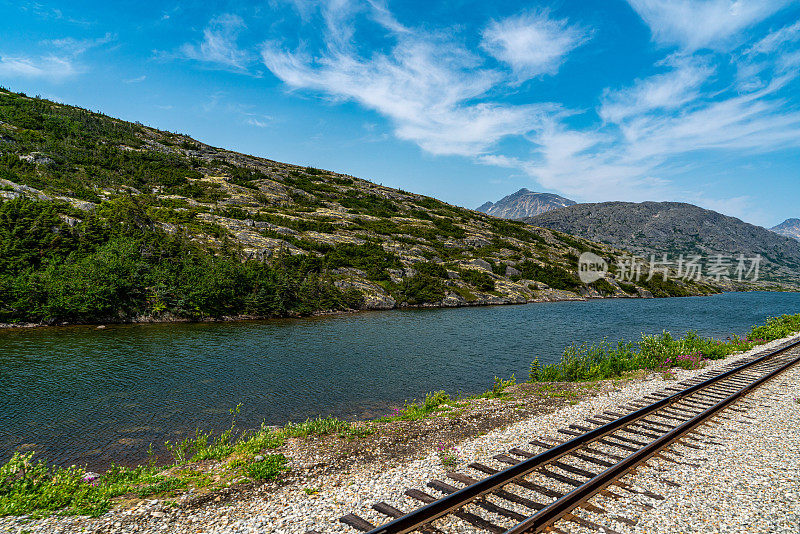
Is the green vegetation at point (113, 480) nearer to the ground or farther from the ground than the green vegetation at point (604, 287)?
nearer to the ground

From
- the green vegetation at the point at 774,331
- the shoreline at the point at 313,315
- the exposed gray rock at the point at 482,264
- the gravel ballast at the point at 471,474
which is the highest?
the exposed gray rock at the point at 482,264

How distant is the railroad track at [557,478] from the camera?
772 centimetres

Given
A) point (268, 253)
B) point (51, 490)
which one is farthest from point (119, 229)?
point (51, 490)

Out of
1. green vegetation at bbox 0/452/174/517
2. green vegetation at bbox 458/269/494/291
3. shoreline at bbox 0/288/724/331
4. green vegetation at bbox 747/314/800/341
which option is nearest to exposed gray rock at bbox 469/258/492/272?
green vegetation at bbox 458/269/494/291

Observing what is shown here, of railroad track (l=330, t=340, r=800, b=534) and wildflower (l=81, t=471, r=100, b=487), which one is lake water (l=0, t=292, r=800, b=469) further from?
railroad track (l=330, t=340, r=800, b=534)

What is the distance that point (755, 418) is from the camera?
570 inches

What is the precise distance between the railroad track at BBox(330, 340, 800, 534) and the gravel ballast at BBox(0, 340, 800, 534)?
270 mm

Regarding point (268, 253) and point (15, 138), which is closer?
point (268, 253)

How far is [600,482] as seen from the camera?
9242 mm

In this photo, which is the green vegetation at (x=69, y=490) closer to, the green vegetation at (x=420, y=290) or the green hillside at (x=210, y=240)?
the green hillside at (x=210, y=240)

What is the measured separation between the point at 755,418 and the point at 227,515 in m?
19.3

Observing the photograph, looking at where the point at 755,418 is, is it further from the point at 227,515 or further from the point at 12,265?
the point at 12,265

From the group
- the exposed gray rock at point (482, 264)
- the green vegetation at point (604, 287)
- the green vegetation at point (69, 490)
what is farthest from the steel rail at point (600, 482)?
the green vegetation at point (604, 287)

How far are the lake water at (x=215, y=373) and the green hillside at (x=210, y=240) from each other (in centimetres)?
681
